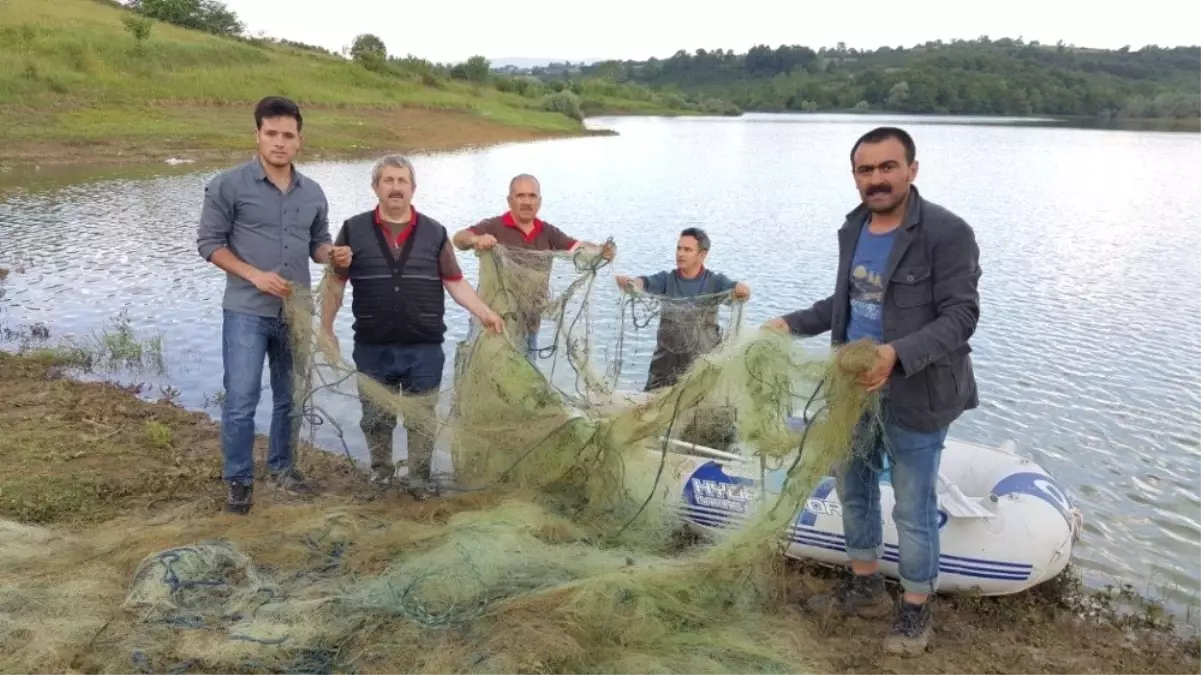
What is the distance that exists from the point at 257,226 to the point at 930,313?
11.0ft

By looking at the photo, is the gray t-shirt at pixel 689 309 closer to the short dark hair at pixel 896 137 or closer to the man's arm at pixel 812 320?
the man's arm at pixel 812 320

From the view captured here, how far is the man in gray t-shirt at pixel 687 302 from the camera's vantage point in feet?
19.1

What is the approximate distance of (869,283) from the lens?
3.66 metres

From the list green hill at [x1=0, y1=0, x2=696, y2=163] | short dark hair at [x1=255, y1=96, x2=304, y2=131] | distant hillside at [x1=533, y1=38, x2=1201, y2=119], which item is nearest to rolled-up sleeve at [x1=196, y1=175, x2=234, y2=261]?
short dark hair at [x1=255, y1=96, x2=304, y2=131]

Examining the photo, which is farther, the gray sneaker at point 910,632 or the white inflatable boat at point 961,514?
the white inflatable boat at point 961,514

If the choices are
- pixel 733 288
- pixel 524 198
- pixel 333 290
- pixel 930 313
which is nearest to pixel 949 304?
pixel 930 313

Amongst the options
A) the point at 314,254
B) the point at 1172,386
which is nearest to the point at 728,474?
the point at 314,254

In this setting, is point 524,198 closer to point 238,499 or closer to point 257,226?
point 257,226

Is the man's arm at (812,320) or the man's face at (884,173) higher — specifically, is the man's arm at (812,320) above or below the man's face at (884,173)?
below

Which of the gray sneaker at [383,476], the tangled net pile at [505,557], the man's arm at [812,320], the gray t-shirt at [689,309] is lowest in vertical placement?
the gray sneaker at [383,476]

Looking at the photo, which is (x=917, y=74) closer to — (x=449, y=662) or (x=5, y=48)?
(x=5, y=48)

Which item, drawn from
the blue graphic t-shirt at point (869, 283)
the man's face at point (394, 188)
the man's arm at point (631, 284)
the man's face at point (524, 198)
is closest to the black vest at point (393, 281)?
the man's face at point (394, 188)

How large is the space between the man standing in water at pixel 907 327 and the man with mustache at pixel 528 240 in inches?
82.9

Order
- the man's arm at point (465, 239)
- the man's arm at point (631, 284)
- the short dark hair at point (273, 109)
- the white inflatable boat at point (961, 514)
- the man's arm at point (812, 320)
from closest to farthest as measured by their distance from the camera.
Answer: the man's arm at point (812, 320), the short dark hair at point (273, 109), the white inflatable boat at point (961, 514), the man's arm at point (465, 239), the man's arm at point (631, 284)
